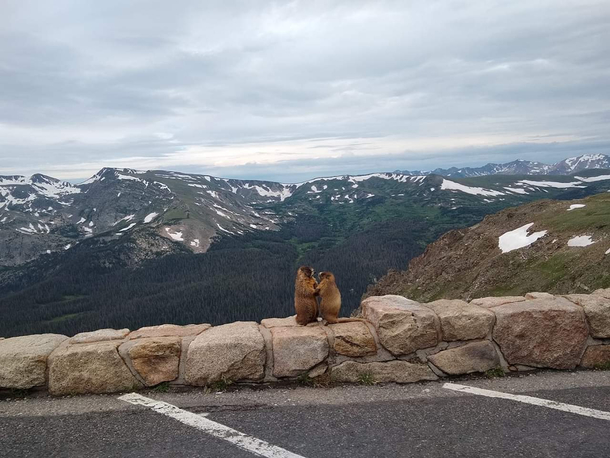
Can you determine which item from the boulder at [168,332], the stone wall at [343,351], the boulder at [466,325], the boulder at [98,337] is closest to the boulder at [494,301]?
the stone wall at [343,351]

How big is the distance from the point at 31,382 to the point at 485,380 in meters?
8.41

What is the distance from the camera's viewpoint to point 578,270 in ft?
124

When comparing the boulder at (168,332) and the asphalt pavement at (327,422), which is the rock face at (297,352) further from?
the boulder at (168,332)

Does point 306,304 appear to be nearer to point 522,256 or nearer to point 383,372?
point 383,372

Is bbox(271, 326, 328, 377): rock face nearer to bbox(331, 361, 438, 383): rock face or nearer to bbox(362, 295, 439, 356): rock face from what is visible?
bbox(331, 361, 438, 383): rock face

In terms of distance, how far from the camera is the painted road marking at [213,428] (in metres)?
5.71

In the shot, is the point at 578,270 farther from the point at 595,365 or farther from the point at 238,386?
the point at 238,386

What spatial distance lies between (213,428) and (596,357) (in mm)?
7388

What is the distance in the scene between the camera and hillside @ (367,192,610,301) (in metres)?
39.1

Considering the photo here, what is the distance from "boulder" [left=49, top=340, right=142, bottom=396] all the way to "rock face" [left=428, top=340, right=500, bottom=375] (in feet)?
18.8

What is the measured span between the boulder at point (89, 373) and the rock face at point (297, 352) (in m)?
2.62

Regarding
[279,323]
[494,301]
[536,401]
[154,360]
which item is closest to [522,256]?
[494,301]

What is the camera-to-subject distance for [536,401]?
22.9ft

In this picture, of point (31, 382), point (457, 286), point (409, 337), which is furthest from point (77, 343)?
point (457, 286)
